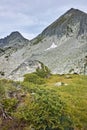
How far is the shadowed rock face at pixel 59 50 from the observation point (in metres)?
71.2

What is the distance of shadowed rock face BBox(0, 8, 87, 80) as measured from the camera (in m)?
71.2

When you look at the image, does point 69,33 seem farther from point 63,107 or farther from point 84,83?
point 63,107

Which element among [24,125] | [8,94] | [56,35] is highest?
[56,35]

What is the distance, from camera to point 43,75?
55.8 metres

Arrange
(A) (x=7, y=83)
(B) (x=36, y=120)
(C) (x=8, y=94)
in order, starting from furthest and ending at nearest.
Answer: (A) (x=7, y=83), (C) (x=8, y=94), (B) (x=36, y=120)

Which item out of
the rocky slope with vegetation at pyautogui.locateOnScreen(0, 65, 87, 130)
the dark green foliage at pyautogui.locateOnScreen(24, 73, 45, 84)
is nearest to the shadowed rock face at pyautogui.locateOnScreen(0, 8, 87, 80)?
the dark green foliage at pyautogui.locateOnScreen(24, 73, 45, 84)

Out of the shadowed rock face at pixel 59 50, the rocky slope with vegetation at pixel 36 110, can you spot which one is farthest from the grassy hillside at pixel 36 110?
the shadowed rock face at pixel 59 50

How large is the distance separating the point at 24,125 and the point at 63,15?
69.9 metres

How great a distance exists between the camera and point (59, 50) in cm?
7988

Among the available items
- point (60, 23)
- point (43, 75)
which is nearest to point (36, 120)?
point (43, 75)

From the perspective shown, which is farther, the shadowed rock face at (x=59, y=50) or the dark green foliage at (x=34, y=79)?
the shadowed rock face at (x=59, y=50)

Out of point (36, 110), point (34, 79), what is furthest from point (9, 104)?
point (34, 79)

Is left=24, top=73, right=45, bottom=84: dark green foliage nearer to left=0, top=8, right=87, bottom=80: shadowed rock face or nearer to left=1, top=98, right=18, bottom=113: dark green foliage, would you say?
left=0, top=8, right=87, bottom=80: shadowed rock face

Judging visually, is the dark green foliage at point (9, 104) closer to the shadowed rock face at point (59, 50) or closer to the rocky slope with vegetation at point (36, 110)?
the rocky slope with vegetation at point (36, 110)
